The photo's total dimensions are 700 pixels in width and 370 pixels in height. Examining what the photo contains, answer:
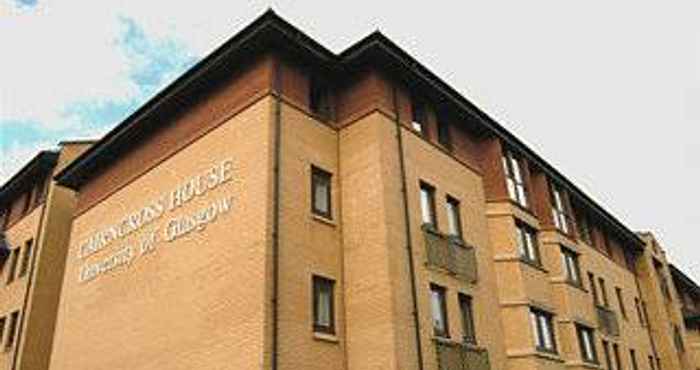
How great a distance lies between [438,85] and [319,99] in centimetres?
361

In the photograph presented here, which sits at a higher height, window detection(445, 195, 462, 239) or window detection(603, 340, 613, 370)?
window detection(445, 195, 462, 239)

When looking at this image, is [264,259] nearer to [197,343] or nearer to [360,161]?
[197,343]

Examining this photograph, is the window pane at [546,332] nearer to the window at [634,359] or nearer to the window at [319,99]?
the window at [634,359]

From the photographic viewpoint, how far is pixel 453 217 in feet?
62.8

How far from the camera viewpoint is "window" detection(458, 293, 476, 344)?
17.4m

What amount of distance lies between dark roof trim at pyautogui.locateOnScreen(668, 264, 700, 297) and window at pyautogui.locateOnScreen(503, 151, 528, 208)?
21649 millimetres

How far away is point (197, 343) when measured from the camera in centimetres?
1519

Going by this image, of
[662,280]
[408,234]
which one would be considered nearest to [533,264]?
[408,234]

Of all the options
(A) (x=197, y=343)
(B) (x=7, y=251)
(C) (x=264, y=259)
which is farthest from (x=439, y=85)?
(B) (x=7, y=251)

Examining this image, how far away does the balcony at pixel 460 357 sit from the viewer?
15680mm

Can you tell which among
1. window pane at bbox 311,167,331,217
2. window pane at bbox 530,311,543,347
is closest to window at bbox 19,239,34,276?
window pane at bbox 311,167,331,217

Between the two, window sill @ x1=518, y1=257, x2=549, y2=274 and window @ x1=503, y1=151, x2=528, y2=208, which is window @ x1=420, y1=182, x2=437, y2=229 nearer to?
window sill @ x1=518, y1=257, x2=549, y2=274

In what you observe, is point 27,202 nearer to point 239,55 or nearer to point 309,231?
point 239,55

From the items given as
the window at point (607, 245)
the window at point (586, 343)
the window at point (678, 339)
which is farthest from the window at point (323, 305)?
the window at point (678, 339)
